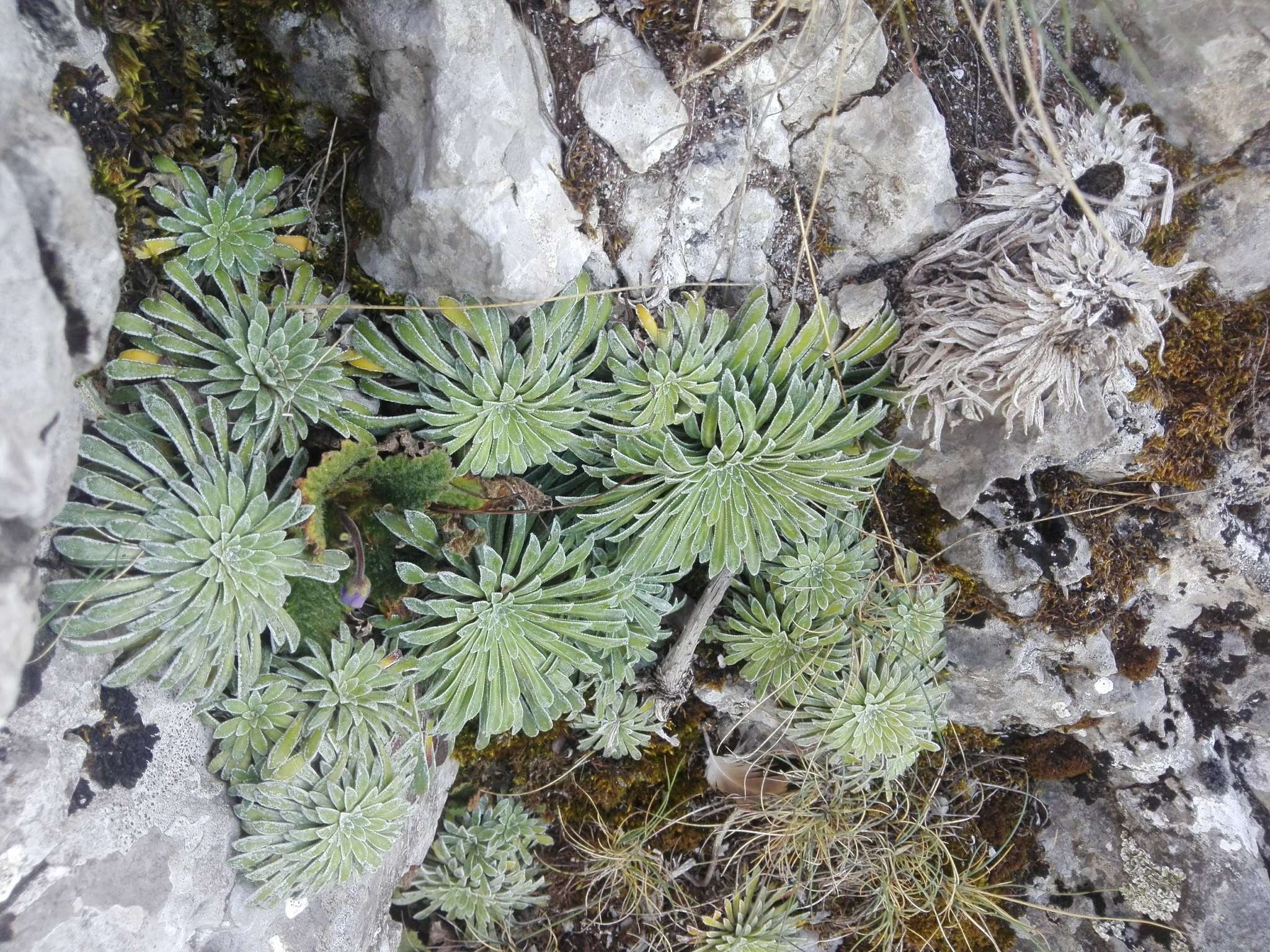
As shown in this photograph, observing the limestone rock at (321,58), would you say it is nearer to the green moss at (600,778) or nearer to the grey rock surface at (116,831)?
the grey rock surface at (116,831)

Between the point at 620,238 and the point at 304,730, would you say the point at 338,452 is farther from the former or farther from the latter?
the point at 620,238

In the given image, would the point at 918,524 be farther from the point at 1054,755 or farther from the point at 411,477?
the point at 411,477

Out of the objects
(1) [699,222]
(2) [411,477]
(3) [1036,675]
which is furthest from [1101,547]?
(2) [411,477]

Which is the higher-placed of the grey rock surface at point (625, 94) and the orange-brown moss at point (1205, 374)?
the grey rock surface at point (625, 94)

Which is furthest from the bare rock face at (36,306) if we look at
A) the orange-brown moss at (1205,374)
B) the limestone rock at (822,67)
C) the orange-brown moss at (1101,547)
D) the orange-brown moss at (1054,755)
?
the orange-brown moss at (1054,755)

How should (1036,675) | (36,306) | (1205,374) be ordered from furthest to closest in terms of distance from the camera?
(1036,675)
(1205,374)
(36,306)

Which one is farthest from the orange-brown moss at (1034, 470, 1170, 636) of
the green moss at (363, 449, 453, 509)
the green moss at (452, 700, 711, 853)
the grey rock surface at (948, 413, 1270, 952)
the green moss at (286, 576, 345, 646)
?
the green moss at (286, 576, 345, 646)
